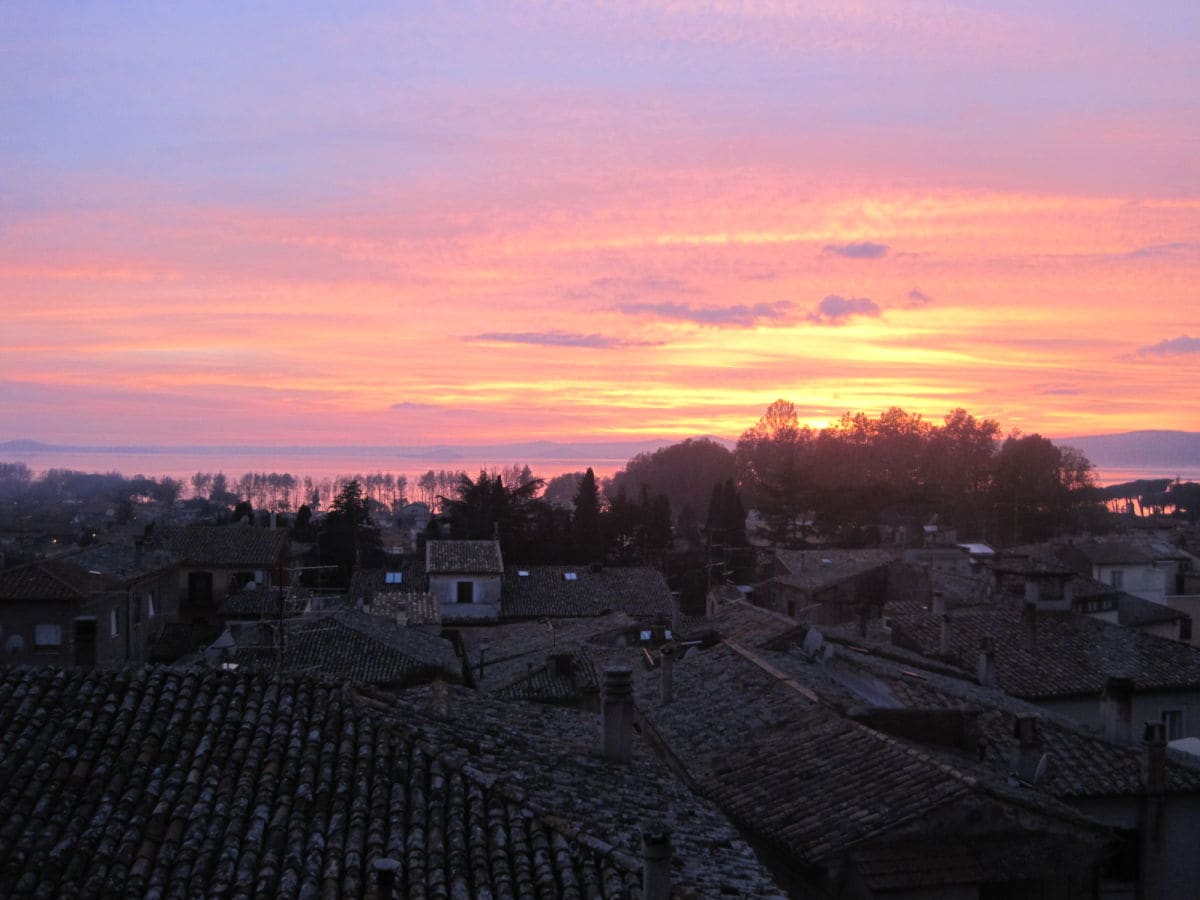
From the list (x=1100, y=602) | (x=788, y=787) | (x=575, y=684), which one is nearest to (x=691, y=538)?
(x=1100, y=602)

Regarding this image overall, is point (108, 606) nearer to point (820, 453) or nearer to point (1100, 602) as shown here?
point (1100, 602)

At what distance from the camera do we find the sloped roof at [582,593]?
3572 centimetres

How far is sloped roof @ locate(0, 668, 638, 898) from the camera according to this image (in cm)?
670

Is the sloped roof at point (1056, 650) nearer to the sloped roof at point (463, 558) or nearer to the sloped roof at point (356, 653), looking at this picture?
the sloped roof at point (356, 653)

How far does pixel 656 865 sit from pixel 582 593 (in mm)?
30940

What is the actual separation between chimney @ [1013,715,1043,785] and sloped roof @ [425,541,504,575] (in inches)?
1018

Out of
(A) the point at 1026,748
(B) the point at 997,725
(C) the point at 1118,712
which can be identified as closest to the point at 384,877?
(A) the point at 1026,748

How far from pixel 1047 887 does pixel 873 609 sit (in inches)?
924

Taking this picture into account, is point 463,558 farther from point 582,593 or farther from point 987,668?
point 987,668

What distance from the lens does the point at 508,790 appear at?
25.8 ft

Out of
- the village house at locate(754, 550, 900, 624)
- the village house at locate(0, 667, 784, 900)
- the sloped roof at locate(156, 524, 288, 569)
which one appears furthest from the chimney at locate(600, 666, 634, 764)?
the sloped roof at locate(156, 524, 288, 569)

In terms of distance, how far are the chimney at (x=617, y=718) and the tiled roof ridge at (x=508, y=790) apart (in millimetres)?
2060

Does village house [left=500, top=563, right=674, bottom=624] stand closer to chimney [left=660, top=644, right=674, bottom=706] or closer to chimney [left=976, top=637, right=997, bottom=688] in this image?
chimney [left=976, top=637, right=997, bottom=688]

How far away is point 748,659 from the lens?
1538 centimetres
